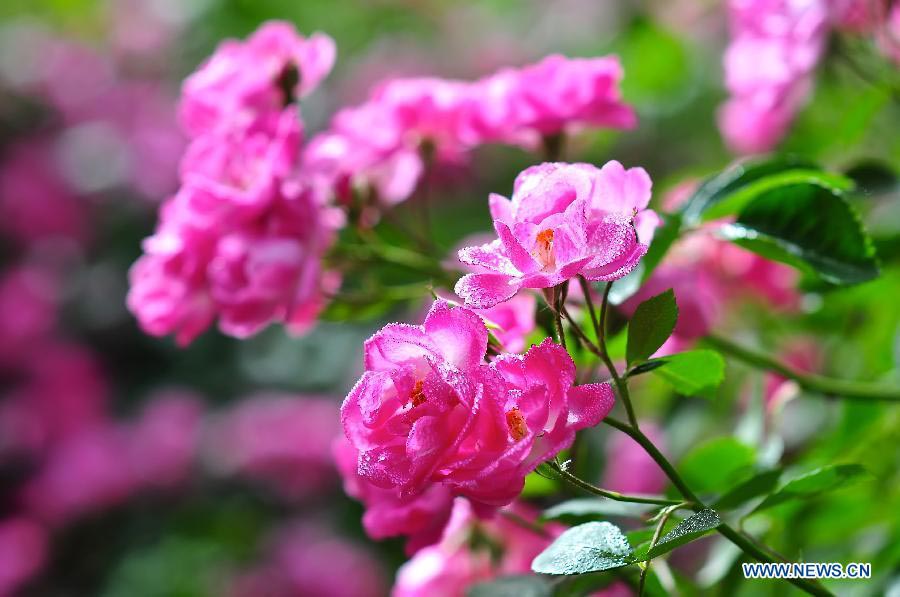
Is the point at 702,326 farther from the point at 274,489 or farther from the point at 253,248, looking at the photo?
the point at 274,489

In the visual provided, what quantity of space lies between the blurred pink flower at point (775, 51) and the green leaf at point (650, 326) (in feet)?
1.26

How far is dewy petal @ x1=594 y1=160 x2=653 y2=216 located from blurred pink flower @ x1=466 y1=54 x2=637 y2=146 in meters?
0.24

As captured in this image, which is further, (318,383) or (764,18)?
(318,383)

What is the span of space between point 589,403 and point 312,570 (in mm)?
1190

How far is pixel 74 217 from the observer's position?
1843 millimetres

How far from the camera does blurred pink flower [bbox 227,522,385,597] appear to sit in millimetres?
1495

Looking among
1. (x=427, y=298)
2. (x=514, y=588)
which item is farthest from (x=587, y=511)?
(x=427, y=298)

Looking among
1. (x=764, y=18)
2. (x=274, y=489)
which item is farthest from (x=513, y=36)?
(x=764, y=18)

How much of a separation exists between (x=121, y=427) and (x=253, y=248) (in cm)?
125

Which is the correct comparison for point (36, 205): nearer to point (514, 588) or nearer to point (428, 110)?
point (428, 110)

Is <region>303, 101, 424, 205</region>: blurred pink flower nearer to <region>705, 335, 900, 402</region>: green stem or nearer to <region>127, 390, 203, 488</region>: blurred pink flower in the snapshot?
<region>705, 335, 900, 402</region>: green stem

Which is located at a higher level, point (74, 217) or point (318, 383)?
point (74, 217)

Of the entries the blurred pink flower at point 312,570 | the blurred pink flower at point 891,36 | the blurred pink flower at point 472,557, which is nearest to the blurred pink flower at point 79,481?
the blurred pink flower at point 312,570

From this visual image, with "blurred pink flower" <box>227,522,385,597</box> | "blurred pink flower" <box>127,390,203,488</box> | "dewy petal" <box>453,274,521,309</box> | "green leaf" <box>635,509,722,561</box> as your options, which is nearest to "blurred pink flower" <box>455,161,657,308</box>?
"dewy petal" <box>453,274,521,309</box>
